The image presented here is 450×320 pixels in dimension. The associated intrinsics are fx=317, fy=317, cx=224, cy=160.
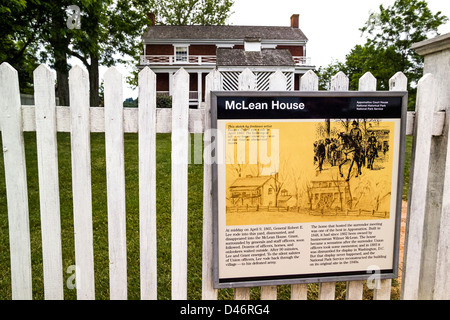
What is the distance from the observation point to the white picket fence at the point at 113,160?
1.80 metres

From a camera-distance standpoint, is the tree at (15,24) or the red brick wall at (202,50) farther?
the red brick wall at (202,50)

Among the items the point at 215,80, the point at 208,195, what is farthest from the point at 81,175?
the point at 215,80

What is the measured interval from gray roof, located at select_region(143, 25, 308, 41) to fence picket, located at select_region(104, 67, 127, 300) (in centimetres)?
2829

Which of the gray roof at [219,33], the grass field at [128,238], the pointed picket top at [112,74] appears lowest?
the grass field at [128,238]

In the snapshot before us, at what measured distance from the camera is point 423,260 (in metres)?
2.17

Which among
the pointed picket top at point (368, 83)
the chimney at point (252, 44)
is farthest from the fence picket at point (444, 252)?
the chimney at point (252, 44)

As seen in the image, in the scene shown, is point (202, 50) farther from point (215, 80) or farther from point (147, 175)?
point (147, 175)

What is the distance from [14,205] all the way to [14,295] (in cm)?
59

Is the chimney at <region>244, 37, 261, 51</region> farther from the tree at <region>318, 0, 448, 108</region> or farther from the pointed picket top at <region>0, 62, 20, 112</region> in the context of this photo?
the pointed picket top at <region>0, 62, 20, 112</region>

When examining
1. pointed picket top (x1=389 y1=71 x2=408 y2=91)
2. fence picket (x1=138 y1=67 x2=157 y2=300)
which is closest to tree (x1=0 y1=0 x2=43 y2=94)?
fence picket (x1=138 y1=67 x2=157 y2=300)

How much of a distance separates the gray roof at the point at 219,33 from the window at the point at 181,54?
104cm

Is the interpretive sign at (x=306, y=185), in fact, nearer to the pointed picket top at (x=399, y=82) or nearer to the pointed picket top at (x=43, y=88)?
the pointed picket top at (x=399, y=82)

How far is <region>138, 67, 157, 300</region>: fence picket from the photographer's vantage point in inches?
71.2

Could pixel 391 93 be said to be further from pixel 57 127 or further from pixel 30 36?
pixel 30 36
